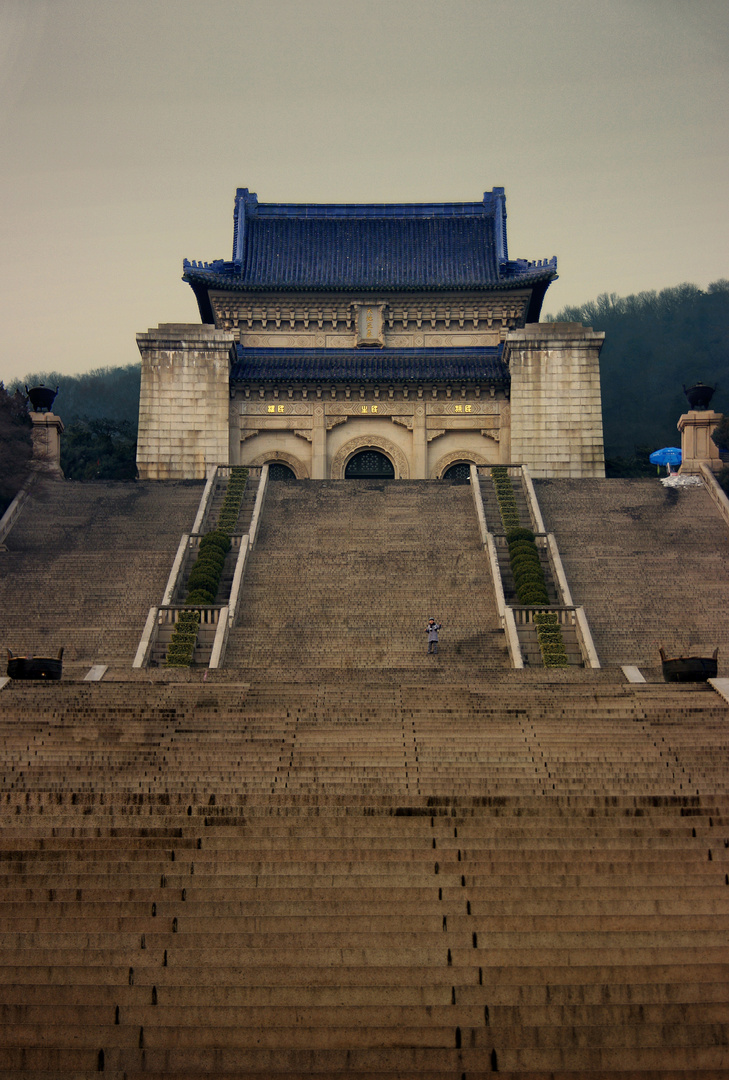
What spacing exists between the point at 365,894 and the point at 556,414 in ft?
90.6

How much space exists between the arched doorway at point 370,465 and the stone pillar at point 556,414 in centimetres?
422

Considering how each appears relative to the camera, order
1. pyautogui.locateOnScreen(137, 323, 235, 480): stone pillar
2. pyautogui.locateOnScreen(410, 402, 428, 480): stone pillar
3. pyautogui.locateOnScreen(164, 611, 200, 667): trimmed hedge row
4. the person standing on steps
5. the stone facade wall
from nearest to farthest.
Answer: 1. pyautogui.locateOnScreen(164, 611, 200, 667): trimmed hedge row
2. the person standing on steps
3. pyautogui.locateOnScreen(137, 323, 235, 480): stone pillar
4. pyautogui.locateOnScreen(410, 402, 428, 480): stone pillar
5. the stone facade wall

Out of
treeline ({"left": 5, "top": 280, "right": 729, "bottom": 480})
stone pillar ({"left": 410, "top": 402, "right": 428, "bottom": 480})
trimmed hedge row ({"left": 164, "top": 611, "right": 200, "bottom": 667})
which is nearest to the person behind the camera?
trimmed hedge row ({"left": 164, "top": 611, "right": 200, "bottom": 667})

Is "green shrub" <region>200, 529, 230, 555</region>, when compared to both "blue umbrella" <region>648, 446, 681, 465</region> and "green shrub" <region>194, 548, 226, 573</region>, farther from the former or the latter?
"blue umbrella" <region>648, 446, 681, 465</region>

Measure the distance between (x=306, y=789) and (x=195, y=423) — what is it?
82.6 feet

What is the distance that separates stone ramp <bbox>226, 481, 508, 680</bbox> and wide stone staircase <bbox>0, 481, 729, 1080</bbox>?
306 cm

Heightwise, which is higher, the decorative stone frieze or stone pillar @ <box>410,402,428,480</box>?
the decorative stone frieze

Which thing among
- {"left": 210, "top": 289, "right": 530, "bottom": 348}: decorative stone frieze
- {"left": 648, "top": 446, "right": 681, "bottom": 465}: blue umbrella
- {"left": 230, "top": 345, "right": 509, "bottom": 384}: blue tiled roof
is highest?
{"left": 210, "top": 289, "right": 530, "bottom": 348}: decorative stone frieze

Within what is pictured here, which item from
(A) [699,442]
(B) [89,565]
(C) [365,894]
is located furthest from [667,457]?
(C) [365,894]

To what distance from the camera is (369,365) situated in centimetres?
3603

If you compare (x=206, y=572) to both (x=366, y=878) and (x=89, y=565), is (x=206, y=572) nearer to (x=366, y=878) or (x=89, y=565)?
(x=89, y=565)

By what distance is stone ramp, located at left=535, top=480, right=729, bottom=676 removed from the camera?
19.5m

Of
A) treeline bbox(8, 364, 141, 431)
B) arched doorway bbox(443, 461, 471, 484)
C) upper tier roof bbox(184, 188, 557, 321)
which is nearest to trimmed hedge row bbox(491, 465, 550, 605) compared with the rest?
arched doorway bbox(443, 461, 471, 484)

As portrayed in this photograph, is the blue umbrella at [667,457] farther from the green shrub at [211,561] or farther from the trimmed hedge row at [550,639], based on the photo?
the green shrub at [211,561]
